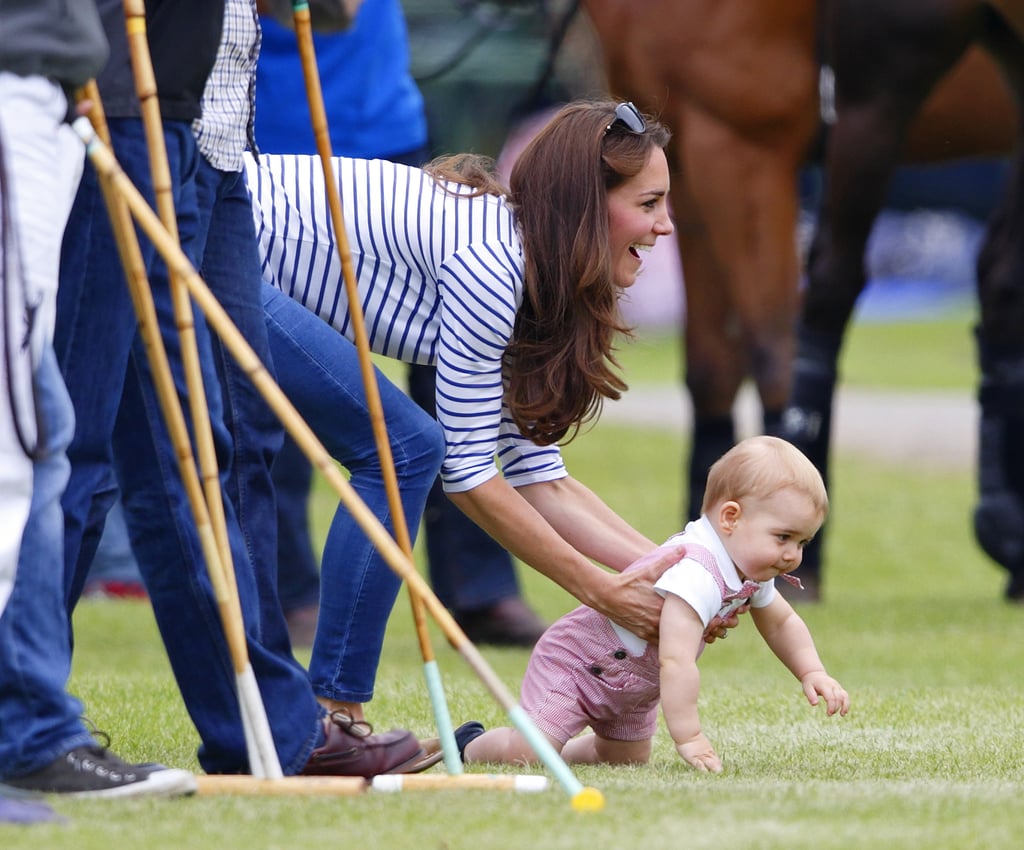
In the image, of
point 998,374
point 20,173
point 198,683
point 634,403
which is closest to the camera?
point 20,173

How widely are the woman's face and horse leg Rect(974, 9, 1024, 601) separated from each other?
3242 millimetres

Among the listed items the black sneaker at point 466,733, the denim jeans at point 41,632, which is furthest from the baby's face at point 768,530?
the denim jeans at point 41,632

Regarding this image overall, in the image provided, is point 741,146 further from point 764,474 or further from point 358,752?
point 358,752

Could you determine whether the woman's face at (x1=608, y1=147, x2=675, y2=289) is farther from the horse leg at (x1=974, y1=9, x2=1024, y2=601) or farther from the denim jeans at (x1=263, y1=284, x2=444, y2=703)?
the horse leg at (x1=974, y1=9, x2=1024, y2=601)

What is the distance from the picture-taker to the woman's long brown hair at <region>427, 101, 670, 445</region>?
335cm

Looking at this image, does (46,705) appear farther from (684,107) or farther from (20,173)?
(684,107)

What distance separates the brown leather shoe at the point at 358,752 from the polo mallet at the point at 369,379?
14 cm

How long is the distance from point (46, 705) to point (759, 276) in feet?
14.5

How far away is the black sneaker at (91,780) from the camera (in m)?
2.75

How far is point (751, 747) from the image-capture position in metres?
3.66

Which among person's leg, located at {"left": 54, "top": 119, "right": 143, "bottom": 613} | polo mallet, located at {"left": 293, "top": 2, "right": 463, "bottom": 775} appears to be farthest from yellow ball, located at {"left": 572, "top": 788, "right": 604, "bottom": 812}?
person's leg, located at {"left": 54, "top": 119, "right": 143, "bottom": 613}

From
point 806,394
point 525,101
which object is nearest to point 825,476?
point 806,394

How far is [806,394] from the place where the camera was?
6484mm

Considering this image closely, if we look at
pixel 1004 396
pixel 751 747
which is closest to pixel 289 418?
pixel 751 747
